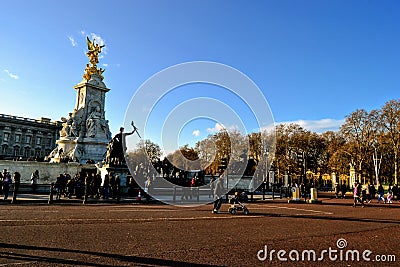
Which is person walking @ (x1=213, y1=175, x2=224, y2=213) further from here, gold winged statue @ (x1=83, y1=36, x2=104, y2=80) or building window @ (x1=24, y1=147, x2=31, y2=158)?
building window @ (x1=24, y1=147, x2=31, y2=158)

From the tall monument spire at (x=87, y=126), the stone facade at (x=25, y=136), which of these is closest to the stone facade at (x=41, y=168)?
the tall monument spire at (x=87, y=126)

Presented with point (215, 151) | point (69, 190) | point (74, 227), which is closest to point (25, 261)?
point (74, 227)

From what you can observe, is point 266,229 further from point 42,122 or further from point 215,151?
point 42,122

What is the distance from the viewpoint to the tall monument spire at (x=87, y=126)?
42.0 meters

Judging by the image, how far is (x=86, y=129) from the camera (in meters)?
43.7

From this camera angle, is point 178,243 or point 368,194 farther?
point 368,194

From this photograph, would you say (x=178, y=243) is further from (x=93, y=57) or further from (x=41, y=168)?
(x=93, y=57)

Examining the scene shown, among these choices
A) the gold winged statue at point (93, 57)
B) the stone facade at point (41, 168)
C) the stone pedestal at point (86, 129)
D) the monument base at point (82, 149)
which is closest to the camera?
the stone facade at point (41, 168)

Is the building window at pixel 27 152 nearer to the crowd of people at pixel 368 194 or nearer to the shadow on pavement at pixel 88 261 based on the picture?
the crowd of people at pixel 368 194

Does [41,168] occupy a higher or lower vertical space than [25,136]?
lower

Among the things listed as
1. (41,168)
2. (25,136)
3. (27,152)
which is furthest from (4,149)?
(41,168)
